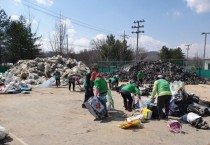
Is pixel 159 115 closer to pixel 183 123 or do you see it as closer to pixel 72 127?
pixel 183 123

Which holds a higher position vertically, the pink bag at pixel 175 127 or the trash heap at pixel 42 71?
the trash heap at pixel 42 71

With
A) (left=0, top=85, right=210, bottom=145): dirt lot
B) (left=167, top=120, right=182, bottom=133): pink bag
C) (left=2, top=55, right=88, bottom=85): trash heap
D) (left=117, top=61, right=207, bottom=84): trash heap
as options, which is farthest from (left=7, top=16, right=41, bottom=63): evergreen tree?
Answer: (left=167, top=120, right=182, bottom=133): pink bag

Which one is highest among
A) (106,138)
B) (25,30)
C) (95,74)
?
(25,30)

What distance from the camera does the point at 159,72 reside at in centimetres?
3180

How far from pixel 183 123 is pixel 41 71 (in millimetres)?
21494

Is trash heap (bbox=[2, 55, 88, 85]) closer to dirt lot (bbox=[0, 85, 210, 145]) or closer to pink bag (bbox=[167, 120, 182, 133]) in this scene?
dirt lot (bbox=[0, 85, 210, 145])

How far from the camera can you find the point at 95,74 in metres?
11.8

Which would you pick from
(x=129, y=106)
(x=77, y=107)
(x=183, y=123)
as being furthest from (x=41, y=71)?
(x=183, y=123)

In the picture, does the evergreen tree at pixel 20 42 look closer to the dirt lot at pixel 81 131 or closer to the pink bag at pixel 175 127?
the dirt lot at pixel 81 131

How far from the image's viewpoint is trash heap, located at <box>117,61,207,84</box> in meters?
30.1

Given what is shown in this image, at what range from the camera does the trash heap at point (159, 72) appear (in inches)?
1187

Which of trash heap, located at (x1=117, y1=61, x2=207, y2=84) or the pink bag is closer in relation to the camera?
the pink bag

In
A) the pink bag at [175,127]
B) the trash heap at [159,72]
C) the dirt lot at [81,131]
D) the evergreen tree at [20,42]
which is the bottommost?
the dirt lot at [81,131]

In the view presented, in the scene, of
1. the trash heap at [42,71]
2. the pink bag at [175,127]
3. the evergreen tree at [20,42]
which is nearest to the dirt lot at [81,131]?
the pink bag at [175,127]
